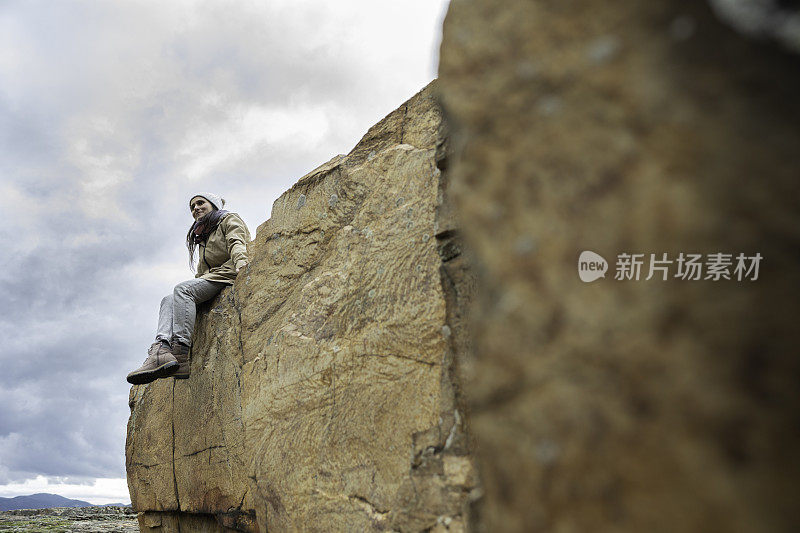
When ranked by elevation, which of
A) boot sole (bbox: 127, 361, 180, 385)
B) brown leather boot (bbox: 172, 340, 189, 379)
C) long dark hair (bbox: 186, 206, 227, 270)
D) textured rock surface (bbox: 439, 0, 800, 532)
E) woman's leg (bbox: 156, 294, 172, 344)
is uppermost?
long dark hair (bbox: 186, 206, 227, 270)

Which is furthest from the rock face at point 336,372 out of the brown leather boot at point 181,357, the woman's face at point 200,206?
the woman's face at point 200,206

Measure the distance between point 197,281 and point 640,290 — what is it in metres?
4.06

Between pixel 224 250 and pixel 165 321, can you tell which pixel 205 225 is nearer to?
pixel 224 250

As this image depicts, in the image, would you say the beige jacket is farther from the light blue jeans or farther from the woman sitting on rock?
the light blue jeans

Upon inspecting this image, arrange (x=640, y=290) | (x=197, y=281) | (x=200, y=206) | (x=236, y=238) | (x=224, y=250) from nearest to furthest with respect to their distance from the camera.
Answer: (x=640, y=290) < (x=197, y=281) < (x=236, y=238) < (x=224, y=250) < (x=200, y=206)

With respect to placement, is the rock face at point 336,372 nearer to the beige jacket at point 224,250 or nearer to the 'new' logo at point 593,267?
the beige jacket at point 224,250

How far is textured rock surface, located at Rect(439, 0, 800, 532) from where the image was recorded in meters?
1.03

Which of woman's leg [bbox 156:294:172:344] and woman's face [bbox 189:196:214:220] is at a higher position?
woman's face [bbox 189:196:214:220]

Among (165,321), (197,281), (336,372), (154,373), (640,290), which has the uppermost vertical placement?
(197,281)

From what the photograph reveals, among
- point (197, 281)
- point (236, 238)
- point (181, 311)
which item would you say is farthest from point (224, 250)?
point (181, 311)

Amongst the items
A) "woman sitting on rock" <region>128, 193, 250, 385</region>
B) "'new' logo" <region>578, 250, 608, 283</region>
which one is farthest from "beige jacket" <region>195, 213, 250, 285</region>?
"'new' logo" <region>578, 250, 608, 283</region>

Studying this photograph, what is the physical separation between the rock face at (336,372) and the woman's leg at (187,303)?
0.17m

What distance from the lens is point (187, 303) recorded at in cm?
455

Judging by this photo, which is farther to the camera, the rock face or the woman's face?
the woman's face
